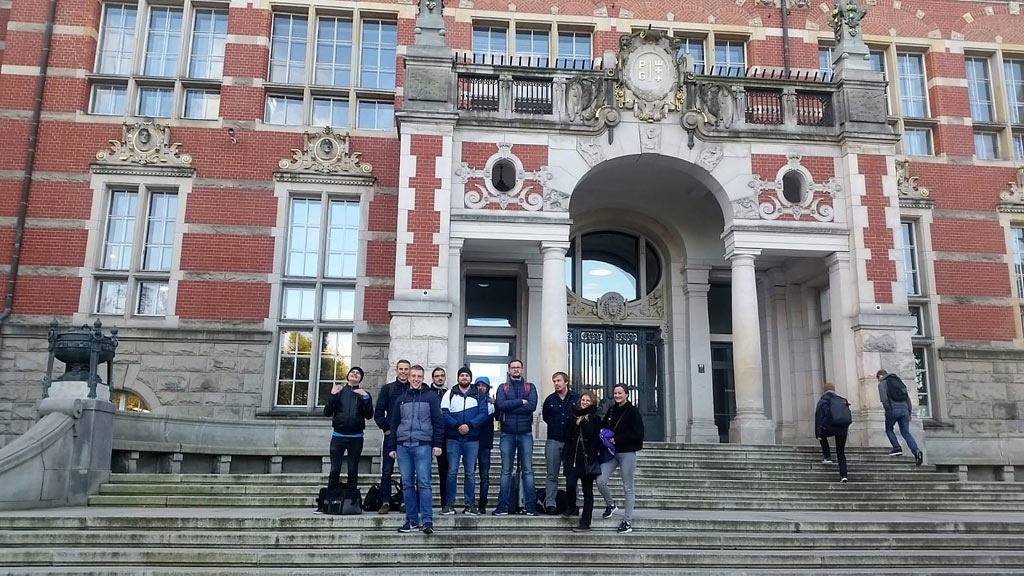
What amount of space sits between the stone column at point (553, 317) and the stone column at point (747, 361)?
123 inches

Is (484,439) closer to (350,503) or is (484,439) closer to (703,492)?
(350,503)

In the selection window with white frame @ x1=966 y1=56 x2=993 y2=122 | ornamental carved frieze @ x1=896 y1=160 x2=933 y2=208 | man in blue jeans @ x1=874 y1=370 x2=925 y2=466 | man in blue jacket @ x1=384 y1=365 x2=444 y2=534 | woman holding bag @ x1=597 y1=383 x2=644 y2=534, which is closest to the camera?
man in blue jacket @ x1=384 y1=365 x2=444 y2=534

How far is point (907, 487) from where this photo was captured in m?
11.9

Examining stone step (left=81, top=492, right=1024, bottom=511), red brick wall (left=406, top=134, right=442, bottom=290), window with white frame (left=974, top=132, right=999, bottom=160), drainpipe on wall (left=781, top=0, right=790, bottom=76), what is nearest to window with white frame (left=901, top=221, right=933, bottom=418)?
window with white frame (left=974, top=132, right=999, bottom=160)

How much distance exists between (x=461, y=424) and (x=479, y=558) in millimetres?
1719

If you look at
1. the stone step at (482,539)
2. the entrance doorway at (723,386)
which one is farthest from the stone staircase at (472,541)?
the entrance doorway at (723,386)

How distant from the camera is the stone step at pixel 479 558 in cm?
733

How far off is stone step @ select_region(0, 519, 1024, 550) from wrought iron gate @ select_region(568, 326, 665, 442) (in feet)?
28.1

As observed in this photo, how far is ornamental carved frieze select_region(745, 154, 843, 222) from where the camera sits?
1466 centimetres

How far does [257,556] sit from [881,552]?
5966 mm

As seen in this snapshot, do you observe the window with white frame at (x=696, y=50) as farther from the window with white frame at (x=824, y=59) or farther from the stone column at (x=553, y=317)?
the stone column at (x=553, y=317)

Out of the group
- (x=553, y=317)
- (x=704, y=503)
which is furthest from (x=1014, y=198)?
(x=704, y=503)

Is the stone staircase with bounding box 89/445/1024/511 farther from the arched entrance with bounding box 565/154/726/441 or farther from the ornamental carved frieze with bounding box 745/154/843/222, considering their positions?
the ornamental carved frieze with bounding box 745/154/843/222

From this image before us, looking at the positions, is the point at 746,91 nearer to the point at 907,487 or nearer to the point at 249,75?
the point at 907,487
